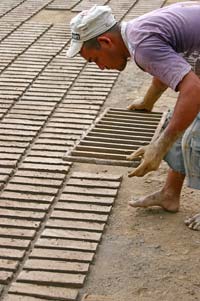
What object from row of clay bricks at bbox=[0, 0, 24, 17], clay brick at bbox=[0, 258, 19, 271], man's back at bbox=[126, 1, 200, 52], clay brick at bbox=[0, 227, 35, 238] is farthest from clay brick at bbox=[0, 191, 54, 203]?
row of clay bricks at bbox=[0, 0, 24, 17]

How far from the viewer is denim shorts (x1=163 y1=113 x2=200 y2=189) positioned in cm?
317

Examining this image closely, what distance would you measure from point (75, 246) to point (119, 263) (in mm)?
241

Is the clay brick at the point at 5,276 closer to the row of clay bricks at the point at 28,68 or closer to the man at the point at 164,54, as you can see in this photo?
the man at the point at 164,54

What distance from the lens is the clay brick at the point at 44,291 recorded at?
278 centimetres

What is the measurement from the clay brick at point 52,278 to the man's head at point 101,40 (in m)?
1.02

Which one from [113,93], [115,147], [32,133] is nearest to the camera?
[115,147]

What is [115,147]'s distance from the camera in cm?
396

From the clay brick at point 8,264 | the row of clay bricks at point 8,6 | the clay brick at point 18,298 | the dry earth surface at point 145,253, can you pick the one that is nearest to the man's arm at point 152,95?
the dry earth surface at point 145,253

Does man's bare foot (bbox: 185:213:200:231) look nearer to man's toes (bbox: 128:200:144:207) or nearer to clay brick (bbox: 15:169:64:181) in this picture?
man's toes (bbox: 128:200:144:207)

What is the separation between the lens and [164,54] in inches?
111

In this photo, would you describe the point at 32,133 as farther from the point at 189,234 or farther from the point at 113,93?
the point at 189,234

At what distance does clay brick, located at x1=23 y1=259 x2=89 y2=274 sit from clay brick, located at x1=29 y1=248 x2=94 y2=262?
32mm

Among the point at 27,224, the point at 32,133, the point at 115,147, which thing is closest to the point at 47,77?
the point at 32,133

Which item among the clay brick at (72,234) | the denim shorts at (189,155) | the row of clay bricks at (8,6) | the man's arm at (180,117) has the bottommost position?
the row of clay bricks at (8,6)
